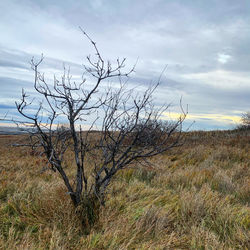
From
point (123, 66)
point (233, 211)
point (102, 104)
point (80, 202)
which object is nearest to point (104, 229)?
point (80, 202)

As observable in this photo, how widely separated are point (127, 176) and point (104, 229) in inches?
115

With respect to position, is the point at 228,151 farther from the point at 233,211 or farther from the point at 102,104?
the point at 102,104

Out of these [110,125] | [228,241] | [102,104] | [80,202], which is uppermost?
[102,104]

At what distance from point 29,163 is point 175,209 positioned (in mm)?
5461

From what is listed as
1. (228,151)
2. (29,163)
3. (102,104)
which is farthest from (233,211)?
(29,163)

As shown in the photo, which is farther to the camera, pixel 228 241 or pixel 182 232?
pixel 182 232

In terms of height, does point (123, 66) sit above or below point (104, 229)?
above

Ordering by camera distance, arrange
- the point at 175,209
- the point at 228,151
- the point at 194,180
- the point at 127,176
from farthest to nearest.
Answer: the point at 228,151
the point at 127,176
the point at 194,180
the point at 175,209

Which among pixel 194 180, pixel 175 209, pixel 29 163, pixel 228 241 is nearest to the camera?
pixel 228 241

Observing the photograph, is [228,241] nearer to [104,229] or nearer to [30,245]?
[104,229]

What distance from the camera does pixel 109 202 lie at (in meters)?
3.30

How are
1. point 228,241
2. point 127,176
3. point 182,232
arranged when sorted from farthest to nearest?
point 127,176, point 182,232, point 228,241

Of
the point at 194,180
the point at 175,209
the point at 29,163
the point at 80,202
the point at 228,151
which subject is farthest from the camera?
the point at 228,151

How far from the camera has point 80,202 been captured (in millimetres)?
2924
